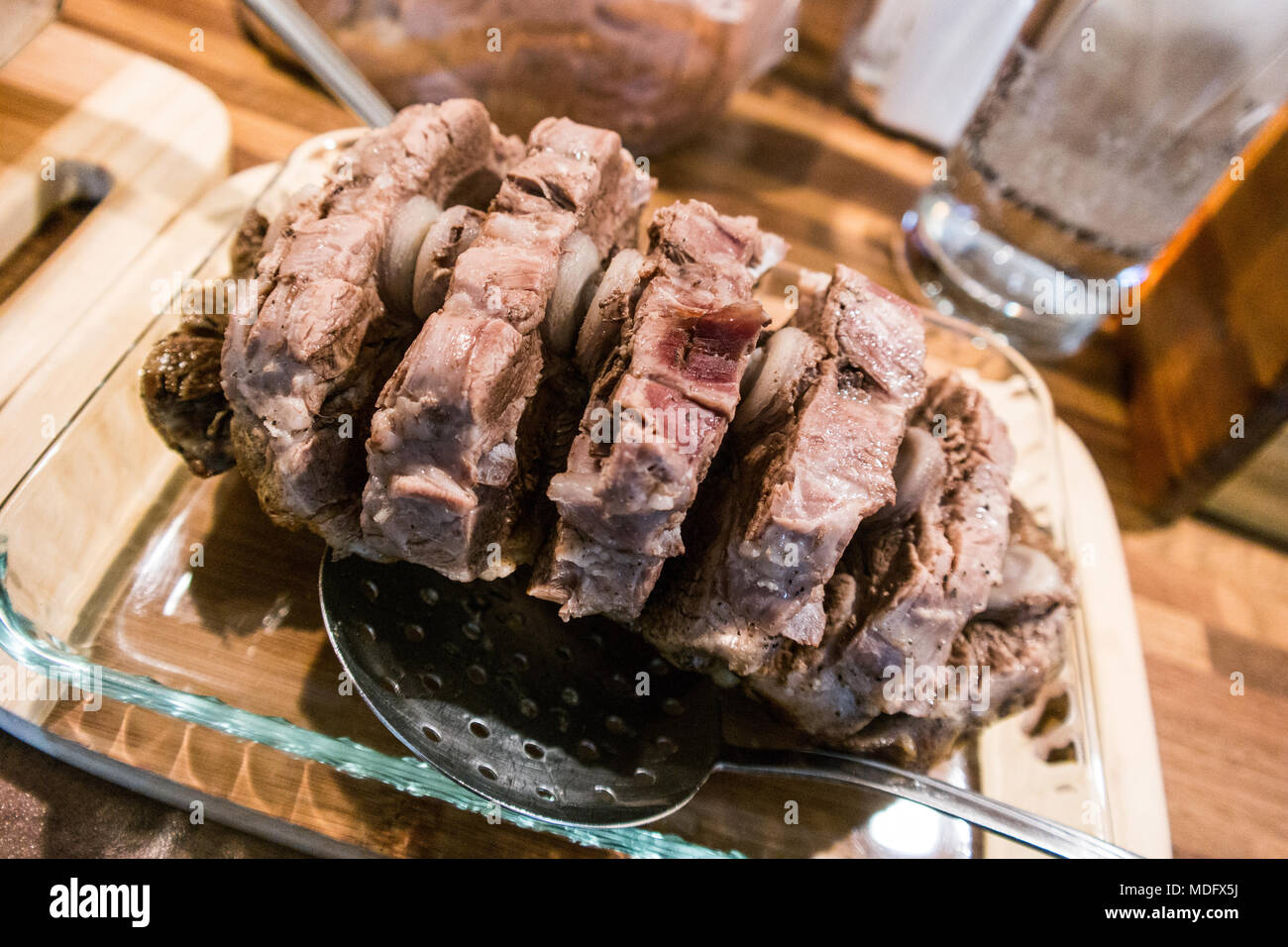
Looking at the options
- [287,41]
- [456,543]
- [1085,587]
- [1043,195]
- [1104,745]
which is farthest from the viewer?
[1043,195]

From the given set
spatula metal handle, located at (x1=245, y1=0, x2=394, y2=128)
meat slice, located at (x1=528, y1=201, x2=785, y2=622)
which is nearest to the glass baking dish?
meat slice, located at (x1=528, y1=201, x2=785, y2=622)

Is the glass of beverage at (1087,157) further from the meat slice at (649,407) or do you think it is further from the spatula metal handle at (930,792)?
the spatula metal handle at (930,792)

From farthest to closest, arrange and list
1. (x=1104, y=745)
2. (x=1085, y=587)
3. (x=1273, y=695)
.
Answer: (x=1273, y=695)
(x=1085, y=587)
(x=1104, y=745)

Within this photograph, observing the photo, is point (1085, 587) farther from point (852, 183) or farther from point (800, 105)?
point (800, 105)

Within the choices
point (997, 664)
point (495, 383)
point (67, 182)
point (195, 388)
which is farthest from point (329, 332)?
point (67, 182)

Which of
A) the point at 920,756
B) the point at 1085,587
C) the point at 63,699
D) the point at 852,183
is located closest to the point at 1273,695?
the point at 1085,587

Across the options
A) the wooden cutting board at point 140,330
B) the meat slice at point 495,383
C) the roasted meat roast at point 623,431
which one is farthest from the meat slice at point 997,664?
the meat slice at point 495,383

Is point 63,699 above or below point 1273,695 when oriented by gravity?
below
